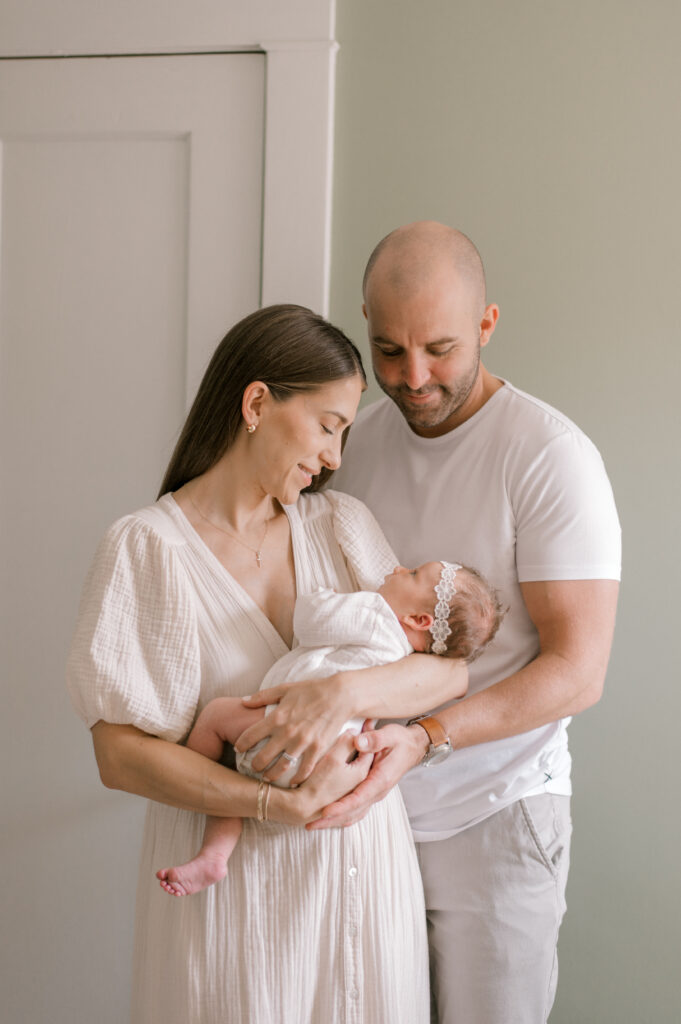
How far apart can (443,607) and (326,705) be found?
258mm

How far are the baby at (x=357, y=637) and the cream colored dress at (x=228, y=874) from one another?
53mm

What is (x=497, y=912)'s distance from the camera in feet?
5.30

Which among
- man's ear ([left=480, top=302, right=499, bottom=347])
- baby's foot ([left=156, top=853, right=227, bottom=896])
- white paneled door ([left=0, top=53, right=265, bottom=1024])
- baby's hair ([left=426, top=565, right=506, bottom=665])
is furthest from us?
white paneled door ([left=0, top=53, right=265, bottom=1024])

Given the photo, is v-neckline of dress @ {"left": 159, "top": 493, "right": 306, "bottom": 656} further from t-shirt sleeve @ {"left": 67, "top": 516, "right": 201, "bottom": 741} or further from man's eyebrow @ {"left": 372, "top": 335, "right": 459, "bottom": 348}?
man's eyebrow @ {"left": 372, "top": 335, "right": 459, "bottom": 348}

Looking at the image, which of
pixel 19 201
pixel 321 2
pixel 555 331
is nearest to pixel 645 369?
pixel 555 331

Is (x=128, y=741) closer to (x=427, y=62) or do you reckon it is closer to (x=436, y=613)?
(x=436, y=613)

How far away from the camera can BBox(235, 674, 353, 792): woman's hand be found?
1.30m

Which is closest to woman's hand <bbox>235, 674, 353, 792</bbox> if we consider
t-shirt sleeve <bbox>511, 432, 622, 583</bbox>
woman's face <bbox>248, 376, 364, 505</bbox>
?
woman's face <bbox>248, 376, 364, 505</bbox>

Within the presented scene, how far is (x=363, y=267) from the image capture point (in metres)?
2.04

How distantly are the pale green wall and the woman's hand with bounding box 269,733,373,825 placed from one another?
858mm

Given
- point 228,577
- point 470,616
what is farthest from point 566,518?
point 228,577

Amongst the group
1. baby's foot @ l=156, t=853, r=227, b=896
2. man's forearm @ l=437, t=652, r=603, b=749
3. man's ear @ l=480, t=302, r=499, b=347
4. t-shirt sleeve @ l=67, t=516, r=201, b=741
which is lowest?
baby's foot @ l=156, t=853, r=227, b=896

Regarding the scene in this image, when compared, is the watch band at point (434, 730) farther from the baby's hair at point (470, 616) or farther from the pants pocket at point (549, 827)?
the pants pocket at point (549, 827)

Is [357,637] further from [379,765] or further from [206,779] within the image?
[206,779]
